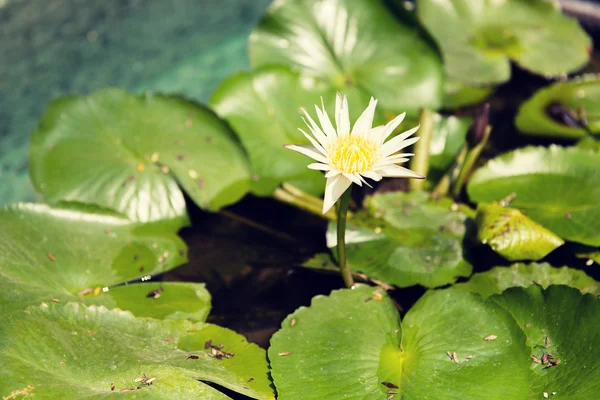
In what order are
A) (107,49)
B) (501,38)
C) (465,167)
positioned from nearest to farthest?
(465,167) → (501,38) → (107,49)

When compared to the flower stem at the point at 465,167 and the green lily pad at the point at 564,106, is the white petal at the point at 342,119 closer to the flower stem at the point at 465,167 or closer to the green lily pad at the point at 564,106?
the flower stem at the point at 465,167

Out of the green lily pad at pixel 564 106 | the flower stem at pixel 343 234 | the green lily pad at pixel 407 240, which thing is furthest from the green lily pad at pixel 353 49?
the flower stem at pixel 343 234

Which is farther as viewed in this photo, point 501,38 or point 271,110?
point 501,38

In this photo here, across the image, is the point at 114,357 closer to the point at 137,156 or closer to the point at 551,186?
the point at 137,156

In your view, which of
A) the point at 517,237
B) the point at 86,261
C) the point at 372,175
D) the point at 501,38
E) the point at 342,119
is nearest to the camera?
the point at 372,175

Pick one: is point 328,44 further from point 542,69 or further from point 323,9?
point 542,69

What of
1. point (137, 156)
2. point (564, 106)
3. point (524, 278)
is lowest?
point (524, 278)

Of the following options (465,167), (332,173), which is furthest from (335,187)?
(465,167)
